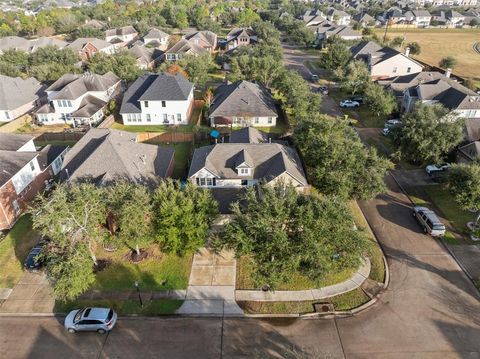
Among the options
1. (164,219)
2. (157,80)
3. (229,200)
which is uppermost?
(157,80)

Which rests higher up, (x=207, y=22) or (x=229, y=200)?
(x=207, y=22)

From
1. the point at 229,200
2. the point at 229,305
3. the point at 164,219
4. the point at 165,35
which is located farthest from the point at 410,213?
the point at 165,35

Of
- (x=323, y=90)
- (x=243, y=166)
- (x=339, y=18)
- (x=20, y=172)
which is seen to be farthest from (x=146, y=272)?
(x=339, y=18)

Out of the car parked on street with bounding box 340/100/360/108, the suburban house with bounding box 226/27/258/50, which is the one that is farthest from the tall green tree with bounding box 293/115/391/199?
the suburban house with bounding box 226/27/258/50

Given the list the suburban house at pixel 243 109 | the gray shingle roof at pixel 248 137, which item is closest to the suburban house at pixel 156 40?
the suburban house at pixel 243 109

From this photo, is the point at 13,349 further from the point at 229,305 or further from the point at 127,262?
the point at 229,305

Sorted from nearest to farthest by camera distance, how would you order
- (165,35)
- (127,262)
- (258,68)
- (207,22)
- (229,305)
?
(229,305)
(127,262)
(258,68)
(165,35)
(207,22)

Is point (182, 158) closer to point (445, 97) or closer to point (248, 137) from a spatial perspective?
point (248, 137)
